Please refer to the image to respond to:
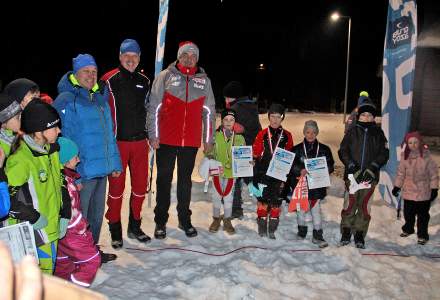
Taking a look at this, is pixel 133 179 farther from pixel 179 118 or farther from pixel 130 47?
pixel 130 47

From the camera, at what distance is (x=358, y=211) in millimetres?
5578

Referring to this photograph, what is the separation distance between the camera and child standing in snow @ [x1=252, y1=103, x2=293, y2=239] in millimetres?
5762

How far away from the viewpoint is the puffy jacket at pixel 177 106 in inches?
205

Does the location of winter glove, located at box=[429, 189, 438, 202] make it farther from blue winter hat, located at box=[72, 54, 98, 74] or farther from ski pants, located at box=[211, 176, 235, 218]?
blue winter hat, located at box=[72, 54, 98, 74]

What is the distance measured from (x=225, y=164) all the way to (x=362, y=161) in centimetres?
187

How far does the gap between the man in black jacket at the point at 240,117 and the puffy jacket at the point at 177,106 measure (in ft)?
4.46

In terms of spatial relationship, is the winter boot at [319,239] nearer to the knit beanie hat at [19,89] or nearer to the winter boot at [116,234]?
the winter boot at [116,234]

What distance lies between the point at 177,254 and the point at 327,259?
1.83m

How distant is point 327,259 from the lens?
16.4ft

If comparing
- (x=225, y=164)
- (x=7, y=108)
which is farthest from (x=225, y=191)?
(x=7, y=108)

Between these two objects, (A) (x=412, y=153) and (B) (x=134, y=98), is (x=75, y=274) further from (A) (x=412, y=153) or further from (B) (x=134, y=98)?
(A) (x=412, y=153)

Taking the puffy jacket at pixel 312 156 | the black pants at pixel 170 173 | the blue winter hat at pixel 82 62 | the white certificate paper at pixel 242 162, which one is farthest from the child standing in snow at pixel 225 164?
the blue winter hat at pixel 82 62

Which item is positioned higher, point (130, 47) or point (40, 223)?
point (130, 47)

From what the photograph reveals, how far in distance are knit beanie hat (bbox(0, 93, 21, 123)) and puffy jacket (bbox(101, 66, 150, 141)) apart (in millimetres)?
1546
